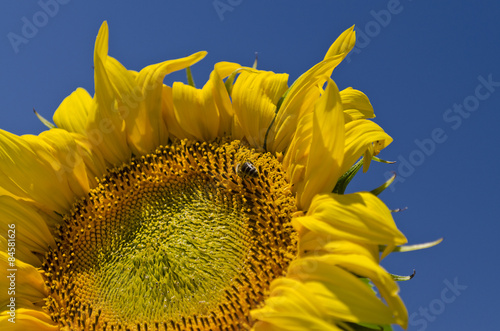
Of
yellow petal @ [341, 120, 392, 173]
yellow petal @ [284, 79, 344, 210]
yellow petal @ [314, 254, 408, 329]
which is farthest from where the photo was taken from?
yellow petal @ [341, 120, 392, 173]

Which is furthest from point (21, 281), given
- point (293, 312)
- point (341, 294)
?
point (341, 294)

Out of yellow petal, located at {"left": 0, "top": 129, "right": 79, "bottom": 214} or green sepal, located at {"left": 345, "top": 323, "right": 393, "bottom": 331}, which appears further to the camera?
yellow petal, located at {"left": 0, "top": 129, "right": 79, "bottom": 214}

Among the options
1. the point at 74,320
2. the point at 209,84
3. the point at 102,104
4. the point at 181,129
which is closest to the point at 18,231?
the point at 74,320

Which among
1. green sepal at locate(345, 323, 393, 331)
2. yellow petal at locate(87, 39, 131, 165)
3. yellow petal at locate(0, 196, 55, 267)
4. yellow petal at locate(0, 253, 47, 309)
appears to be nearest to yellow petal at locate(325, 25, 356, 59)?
yellow petal at locate(87, 39, 131, 165)

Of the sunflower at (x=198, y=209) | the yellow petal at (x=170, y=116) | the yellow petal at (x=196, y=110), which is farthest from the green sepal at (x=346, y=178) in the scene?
the yellow petal at (x=170, y=116)

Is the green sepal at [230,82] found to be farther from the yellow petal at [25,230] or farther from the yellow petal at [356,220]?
the yellow petal at [25,230]

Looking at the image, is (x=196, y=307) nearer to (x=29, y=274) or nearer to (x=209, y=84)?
(x=29, y=274)

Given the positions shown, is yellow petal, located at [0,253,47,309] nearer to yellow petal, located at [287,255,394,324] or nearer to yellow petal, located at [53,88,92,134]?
yellow petal, located at [53,88,92,134]
